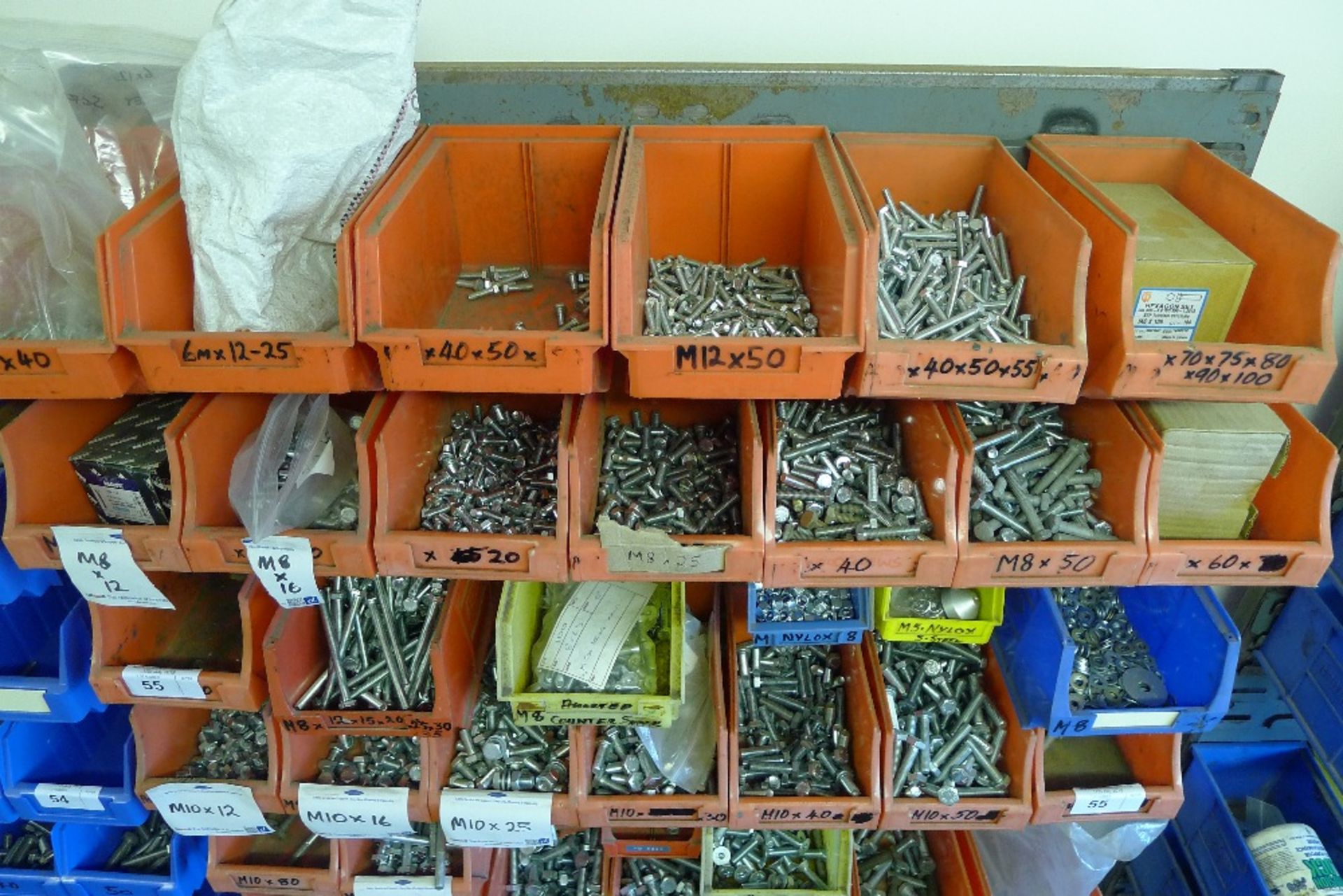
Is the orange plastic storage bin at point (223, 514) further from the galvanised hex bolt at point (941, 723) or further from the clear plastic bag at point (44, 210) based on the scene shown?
the galvanised hex bolt at point (941, 723)

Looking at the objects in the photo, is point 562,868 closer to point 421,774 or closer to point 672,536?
point 421,774

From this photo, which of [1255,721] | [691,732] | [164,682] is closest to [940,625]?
[691,732]

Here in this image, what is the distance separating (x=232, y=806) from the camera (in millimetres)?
1602

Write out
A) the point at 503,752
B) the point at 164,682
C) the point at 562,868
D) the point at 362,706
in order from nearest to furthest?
the point at 164,682
the point at 362,706
the point at 503,752
the point at 562,868

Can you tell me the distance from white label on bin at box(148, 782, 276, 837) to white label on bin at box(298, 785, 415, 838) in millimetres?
118

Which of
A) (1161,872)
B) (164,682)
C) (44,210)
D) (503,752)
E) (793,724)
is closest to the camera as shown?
(44,210)

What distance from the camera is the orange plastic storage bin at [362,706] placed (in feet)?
4.69

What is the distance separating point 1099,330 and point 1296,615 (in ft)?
4.43

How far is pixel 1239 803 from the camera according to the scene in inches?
90.4

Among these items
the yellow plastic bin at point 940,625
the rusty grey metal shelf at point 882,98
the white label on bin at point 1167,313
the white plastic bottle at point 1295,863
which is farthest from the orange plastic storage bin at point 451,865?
the white plastic bottle at point 1295,863

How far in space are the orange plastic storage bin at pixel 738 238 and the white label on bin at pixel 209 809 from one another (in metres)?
1.18

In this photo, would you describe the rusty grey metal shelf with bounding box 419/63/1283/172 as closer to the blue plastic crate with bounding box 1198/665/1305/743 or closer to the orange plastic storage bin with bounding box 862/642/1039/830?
the orange plastic storage bin with bounding box 862/642/1039/830

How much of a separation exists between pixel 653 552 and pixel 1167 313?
0.90m

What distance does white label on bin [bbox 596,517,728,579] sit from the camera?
3.95 feet
